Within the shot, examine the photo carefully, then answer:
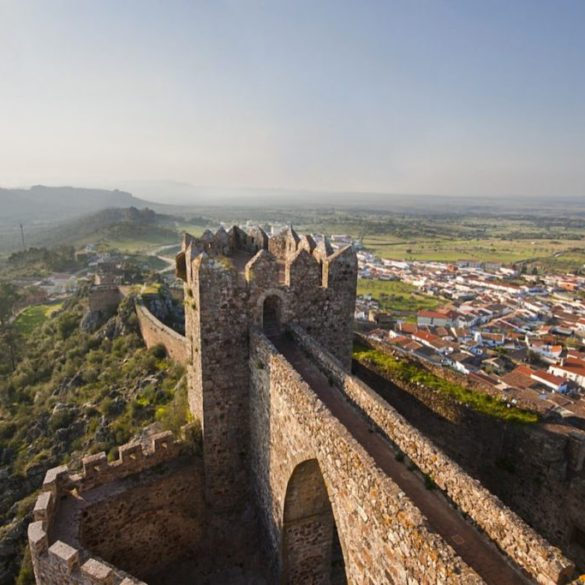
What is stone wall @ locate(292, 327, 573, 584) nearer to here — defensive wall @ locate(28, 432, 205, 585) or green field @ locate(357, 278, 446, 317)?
defensive wall @ locate(28, 432, 205, 585)

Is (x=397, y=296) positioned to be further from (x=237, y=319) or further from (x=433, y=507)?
(x=433, y=507)

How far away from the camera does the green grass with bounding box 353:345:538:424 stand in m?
10.4

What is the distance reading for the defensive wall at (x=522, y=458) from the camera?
9.24m

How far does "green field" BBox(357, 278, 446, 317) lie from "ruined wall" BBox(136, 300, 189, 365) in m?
54.2

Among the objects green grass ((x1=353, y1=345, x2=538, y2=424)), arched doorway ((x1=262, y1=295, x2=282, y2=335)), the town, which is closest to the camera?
arched doorway ((x1=262, y1=295, x2=282, y2=335))

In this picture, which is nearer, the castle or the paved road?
the paved road

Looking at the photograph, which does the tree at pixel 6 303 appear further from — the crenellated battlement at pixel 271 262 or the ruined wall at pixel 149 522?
the ruined wall at pixel 149 522

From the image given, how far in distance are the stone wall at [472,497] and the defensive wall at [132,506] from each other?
474cm

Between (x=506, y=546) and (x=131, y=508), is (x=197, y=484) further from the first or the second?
(x=506, y=546)

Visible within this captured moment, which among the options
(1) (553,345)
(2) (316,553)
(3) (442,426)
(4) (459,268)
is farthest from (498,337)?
(4) (459,268)

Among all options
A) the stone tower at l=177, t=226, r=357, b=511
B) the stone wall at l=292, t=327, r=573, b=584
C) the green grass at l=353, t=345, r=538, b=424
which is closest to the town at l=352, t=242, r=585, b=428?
the green grass at l=353, t=345, r=538, b=424

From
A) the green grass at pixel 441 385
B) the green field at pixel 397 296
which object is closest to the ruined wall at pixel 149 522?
the green grass at pixel 441 385

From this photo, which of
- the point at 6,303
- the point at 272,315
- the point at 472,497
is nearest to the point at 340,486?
the point at 472,497

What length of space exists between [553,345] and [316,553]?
54.8 meters
